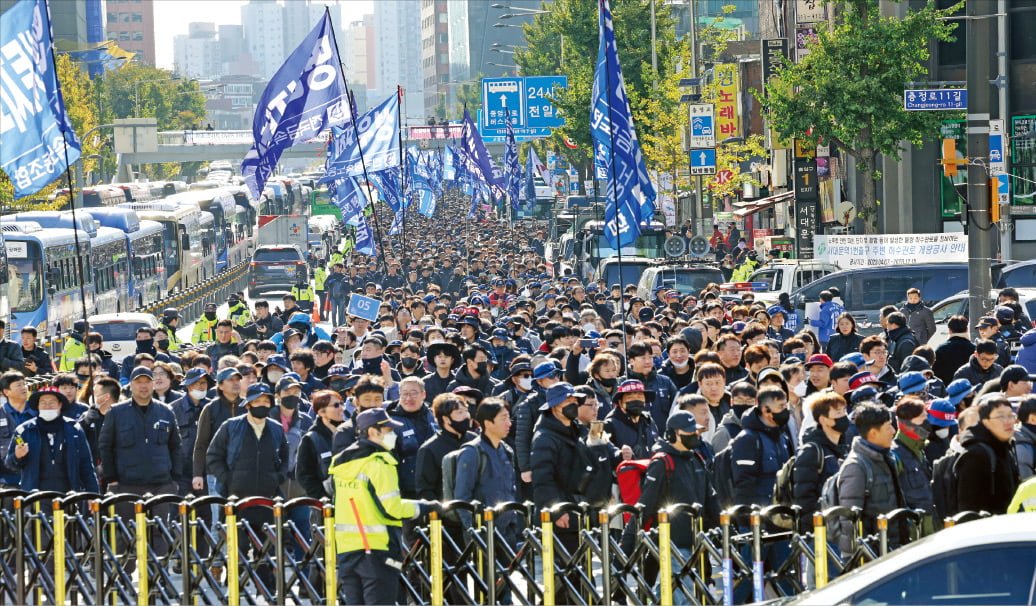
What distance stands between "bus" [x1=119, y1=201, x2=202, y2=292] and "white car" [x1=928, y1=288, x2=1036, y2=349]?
1153 inches

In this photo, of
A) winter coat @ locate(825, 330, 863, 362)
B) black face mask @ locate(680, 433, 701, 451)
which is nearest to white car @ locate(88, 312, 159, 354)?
winter coat @ locate(825, 330, 863, 362)

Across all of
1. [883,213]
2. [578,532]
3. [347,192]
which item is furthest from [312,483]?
[883,213]

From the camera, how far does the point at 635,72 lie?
5575cm

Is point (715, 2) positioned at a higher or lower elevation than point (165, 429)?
higher

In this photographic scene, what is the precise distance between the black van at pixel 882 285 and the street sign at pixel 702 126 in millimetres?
17363

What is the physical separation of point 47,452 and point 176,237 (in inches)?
1491

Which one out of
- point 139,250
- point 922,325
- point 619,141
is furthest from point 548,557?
point 139,250

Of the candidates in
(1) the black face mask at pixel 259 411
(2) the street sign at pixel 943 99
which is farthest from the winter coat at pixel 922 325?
(1) the black face mask at pixel 259 411

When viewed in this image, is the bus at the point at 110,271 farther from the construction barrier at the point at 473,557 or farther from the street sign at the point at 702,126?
the construction barrier at the point at 473,557

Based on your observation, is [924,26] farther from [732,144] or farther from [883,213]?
[732,144]

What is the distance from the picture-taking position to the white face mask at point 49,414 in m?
12.1

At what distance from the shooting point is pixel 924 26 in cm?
3225

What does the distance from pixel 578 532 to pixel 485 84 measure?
49060 millimetres

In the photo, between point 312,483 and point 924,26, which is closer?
point 312,483
